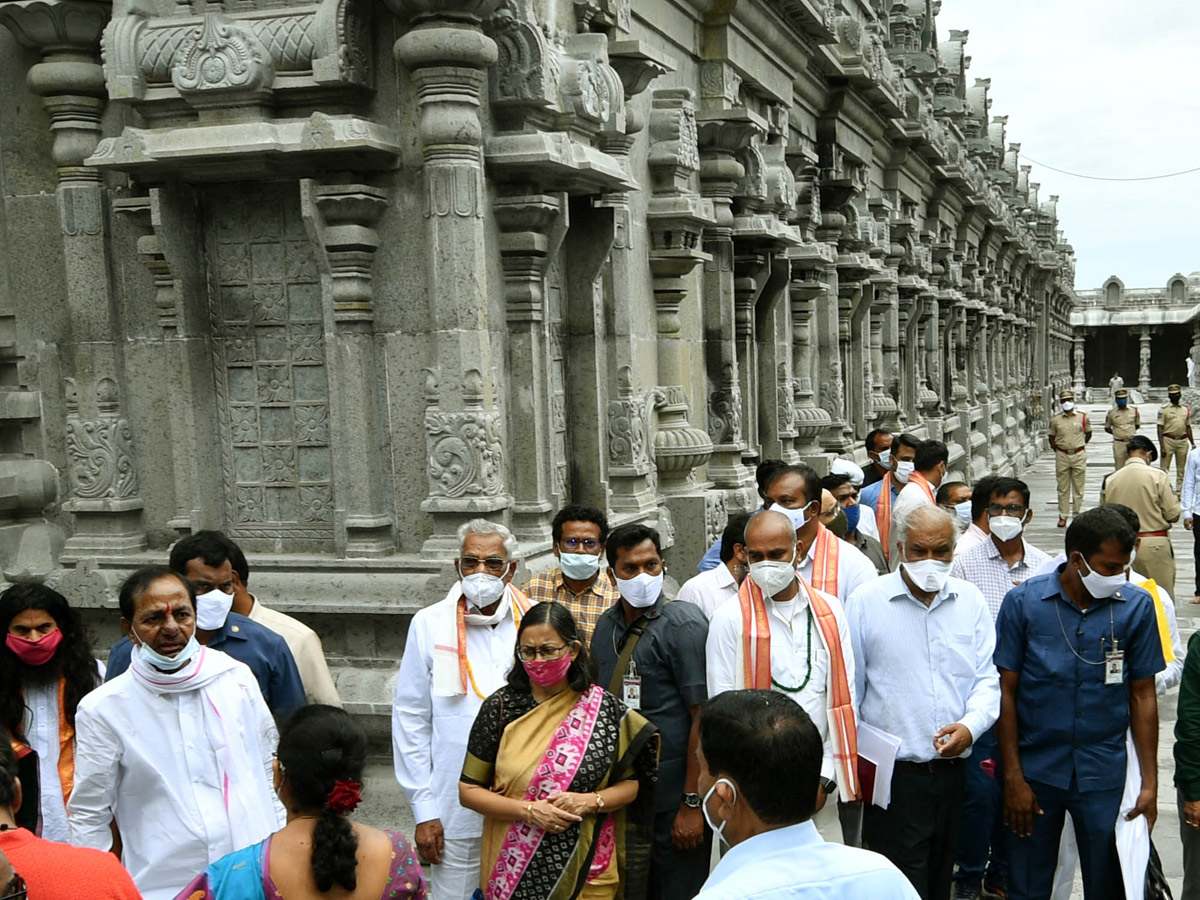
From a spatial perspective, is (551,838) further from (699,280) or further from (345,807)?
(699,280)

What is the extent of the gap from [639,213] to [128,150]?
3.92 metres

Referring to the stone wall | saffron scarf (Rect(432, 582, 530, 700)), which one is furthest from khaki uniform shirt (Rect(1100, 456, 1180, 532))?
saffron scarf (Rect(432, 582, 530, 700))

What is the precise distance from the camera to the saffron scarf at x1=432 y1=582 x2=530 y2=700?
4.24m

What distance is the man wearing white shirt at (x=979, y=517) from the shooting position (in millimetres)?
5871

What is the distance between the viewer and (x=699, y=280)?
10.4 m

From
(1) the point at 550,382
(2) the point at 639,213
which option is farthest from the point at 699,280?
(1) the point at 550,382

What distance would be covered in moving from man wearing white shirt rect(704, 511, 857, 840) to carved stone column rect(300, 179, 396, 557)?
2577 mm

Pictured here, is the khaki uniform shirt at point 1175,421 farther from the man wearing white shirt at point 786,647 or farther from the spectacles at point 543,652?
the spectacles at point 543,652

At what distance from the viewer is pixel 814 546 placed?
5289 millimetres

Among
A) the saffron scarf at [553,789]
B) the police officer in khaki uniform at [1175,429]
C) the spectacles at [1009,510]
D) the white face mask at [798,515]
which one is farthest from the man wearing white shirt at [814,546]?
the police officer in khaki uniform at [1175,429]

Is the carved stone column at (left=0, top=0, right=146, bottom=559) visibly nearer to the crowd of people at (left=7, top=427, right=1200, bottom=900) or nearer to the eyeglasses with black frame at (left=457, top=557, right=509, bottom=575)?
the crowd of people at (left=7, top=427, right=1200, bottom=900)

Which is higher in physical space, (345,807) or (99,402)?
(99,402)

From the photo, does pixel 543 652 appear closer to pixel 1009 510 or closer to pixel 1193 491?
pixel 1009 510

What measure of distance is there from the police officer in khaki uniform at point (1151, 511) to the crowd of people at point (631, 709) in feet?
18.0
